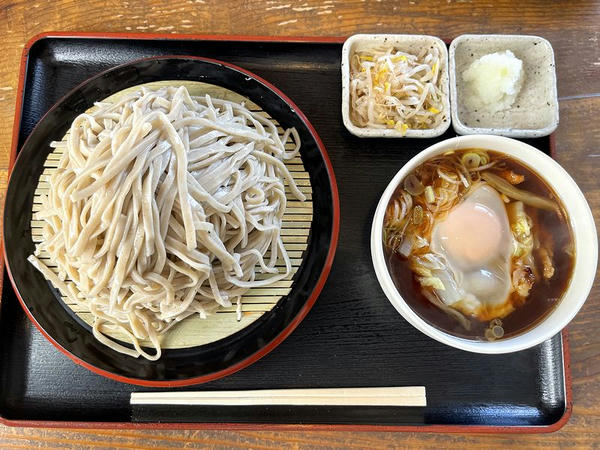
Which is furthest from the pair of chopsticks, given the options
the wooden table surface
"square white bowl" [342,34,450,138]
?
the wooden table surface

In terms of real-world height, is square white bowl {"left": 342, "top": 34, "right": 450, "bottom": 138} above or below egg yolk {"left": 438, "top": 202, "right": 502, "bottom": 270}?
above

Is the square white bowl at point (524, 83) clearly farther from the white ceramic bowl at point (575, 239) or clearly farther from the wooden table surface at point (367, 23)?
the white ceramic bowl at point (575, 239)

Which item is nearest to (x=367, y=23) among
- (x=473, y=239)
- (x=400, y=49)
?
(x=400, y=49)

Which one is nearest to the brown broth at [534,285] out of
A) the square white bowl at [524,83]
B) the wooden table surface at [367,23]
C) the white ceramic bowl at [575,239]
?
the white ceramic bowl at [575,239]

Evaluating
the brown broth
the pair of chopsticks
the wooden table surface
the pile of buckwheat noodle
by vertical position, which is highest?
the wooden table surface

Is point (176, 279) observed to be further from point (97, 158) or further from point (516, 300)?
point (516, 300)

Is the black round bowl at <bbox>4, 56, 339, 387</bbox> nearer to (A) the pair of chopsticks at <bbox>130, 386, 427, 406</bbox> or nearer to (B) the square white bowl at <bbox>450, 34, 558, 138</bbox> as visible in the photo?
(A) the pair of chopsticks at <bbox>130, 386, 427, 406</bbox>
